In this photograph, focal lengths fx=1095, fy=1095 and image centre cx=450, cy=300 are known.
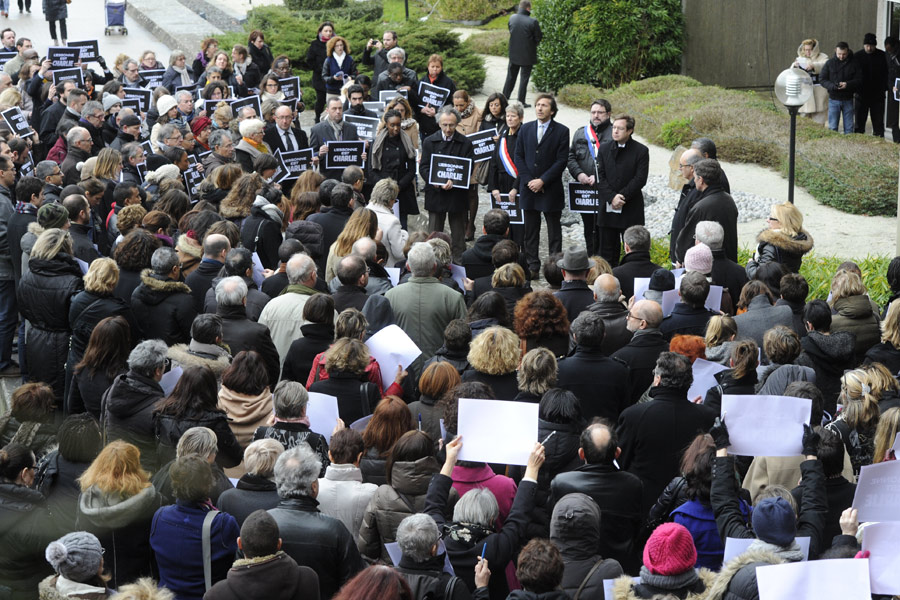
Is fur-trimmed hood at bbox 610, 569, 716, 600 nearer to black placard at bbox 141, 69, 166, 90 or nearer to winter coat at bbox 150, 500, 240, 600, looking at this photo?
winter coat at bbox 150, 500, 240, 600

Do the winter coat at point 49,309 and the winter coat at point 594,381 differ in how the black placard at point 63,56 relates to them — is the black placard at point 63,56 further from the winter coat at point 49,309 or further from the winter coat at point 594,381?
the winter coat at point 594,381

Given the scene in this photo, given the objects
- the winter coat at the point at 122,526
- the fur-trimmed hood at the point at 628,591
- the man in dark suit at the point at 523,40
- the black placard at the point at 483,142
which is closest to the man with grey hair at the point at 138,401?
the winter coat at the point at 122,526

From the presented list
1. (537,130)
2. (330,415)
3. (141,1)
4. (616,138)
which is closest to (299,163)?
(537,130)

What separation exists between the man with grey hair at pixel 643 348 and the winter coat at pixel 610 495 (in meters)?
1.81

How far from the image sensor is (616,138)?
39.6 feet

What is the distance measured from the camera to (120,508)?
5.69 meters

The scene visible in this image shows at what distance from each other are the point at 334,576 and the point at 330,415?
1548mm

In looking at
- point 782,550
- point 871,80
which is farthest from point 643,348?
point 871,80

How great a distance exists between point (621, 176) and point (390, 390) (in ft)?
18.2

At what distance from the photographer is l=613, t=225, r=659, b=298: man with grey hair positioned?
9.65 metres

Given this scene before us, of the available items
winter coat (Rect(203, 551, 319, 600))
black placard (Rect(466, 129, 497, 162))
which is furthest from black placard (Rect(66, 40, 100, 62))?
winter coat (Rect(203, 551, 319, 600))

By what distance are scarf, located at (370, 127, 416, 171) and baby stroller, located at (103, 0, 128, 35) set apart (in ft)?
63.9

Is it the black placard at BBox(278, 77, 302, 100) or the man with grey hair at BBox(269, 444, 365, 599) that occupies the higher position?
the black placard at BBox(278, 77, 302, 100)

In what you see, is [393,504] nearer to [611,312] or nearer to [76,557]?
[76,557]
